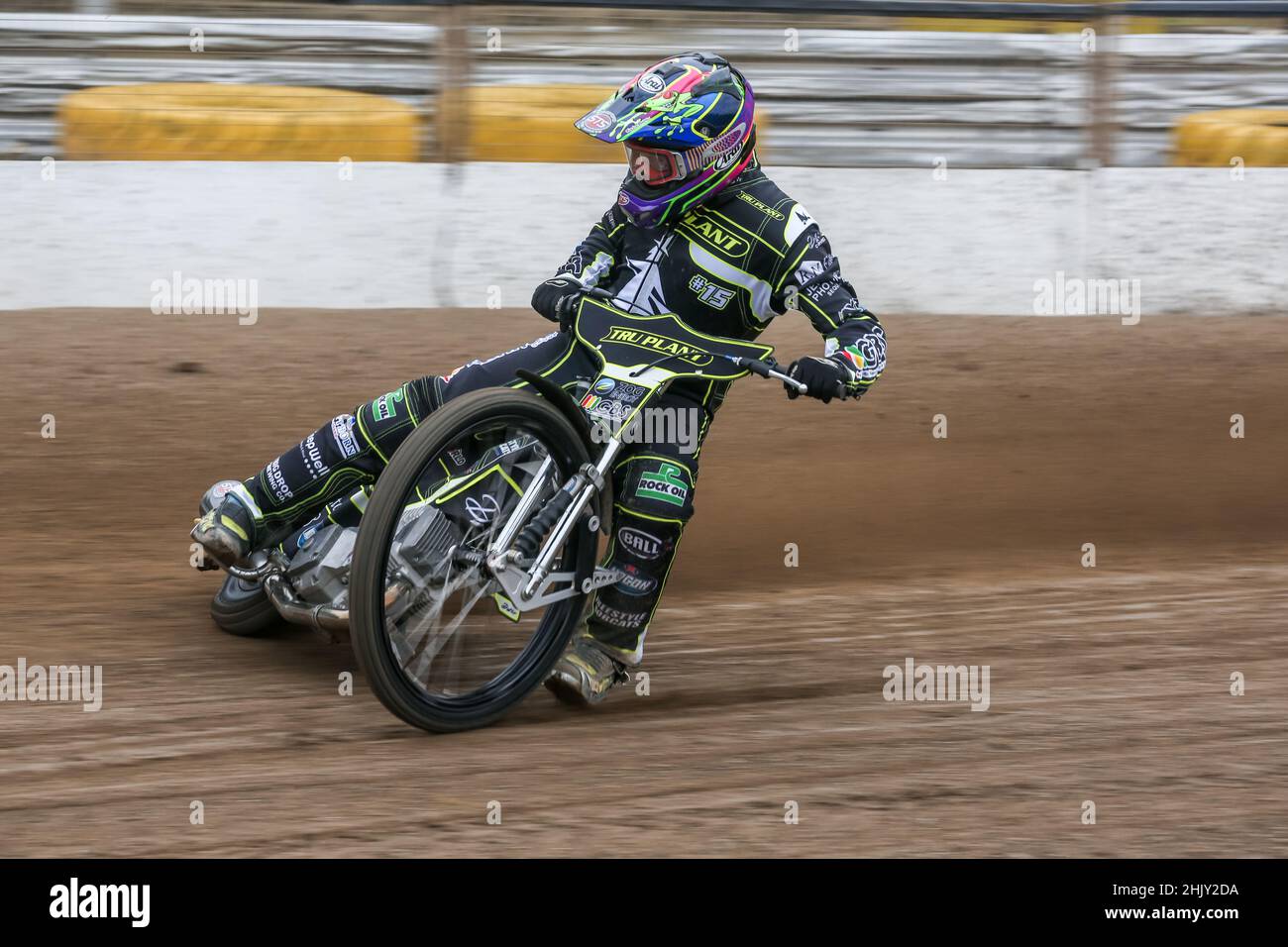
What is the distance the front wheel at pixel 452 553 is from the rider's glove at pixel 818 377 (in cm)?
70

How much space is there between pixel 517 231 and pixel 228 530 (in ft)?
15.9

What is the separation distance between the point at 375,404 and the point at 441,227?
4539 millimetres

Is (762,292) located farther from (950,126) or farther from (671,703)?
(950,126)

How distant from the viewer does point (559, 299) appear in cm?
490

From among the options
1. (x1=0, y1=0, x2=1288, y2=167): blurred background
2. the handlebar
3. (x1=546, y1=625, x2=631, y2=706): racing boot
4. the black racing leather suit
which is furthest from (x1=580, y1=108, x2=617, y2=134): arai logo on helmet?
(x1=0, y1=0, x2=1288, y2=167): blurred background

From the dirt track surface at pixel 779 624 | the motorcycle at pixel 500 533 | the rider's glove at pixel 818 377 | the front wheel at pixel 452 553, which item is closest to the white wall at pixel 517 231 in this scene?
the dirt track surface at pixel 779 624

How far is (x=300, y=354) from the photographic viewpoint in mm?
8453

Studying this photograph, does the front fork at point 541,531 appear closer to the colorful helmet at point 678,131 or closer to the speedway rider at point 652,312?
the speedway rider at point 652,312

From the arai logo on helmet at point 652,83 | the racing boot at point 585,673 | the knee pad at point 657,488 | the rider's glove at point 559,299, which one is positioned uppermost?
the arai logo on helmet at point 652,83

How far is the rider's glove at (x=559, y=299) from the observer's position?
16.1 feet

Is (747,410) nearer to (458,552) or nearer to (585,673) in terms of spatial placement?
(585,673)

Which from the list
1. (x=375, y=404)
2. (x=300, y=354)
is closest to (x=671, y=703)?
(x=375, y=404)

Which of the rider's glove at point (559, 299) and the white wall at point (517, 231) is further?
the white wall at point (517, 231)

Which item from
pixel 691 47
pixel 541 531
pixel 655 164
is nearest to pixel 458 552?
pixel 541 531
